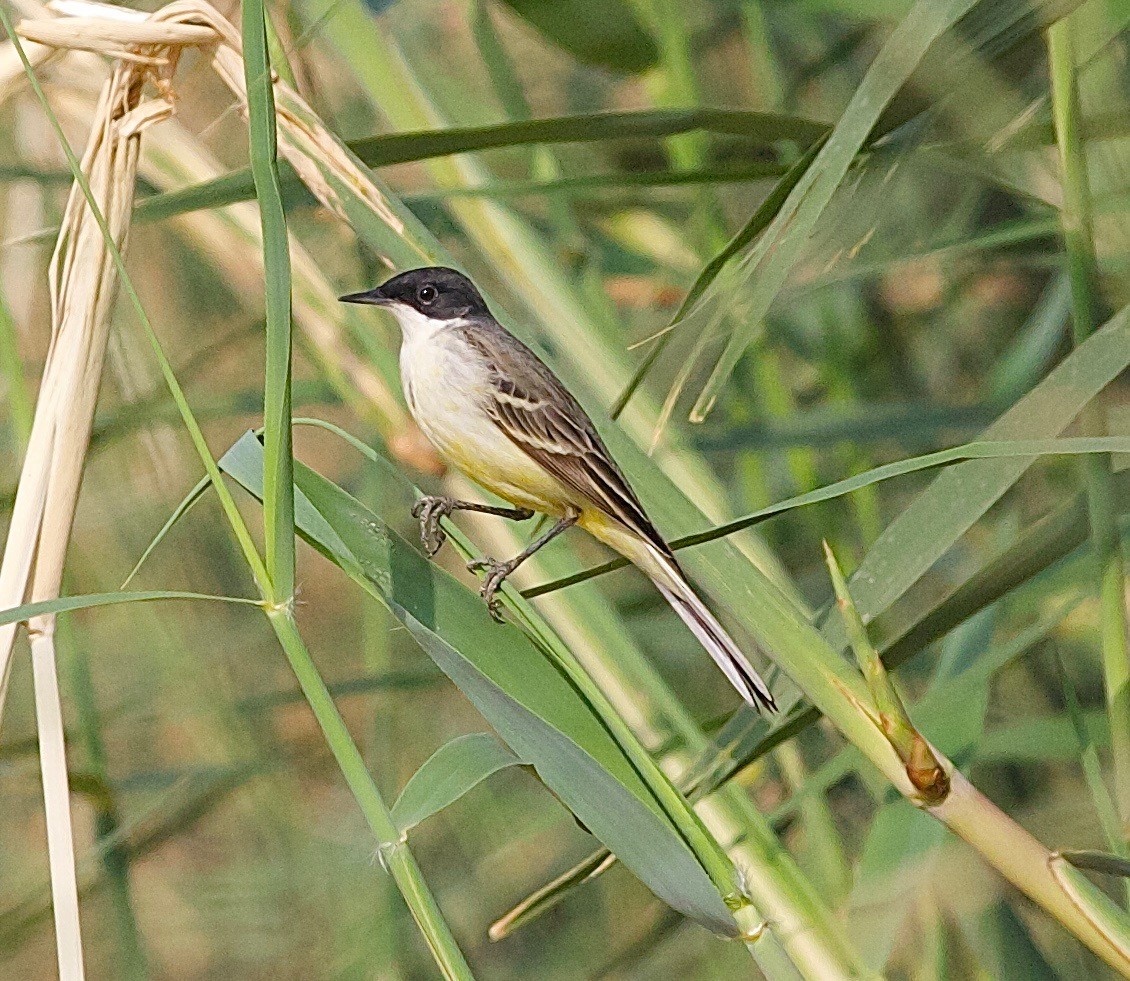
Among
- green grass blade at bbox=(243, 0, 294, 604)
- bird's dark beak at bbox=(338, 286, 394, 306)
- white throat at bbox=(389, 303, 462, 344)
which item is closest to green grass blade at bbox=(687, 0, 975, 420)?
green grass blade at bbox=(243, 0, 294, 604)

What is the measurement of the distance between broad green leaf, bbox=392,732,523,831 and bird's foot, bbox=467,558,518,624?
5.0 inches

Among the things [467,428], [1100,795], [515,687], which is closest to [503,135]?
[467,428]

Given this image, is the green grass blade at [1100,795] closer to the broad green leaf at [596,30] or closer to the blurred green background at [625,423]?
the blurred green background at [625,423]

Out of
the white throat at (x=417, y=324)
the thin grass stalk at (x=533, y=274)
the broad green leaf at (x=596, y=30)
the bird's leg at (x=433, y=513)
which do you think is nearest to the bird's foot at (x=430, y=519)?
the bird's leg at (x=433, y=513)

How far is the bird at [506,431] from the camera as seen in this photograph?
5.43 ft

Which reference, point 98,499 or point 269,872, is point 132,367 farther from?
point 269,872

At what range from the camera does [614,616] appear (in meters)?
1.60

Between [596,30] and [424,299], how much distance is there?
0.46 metres

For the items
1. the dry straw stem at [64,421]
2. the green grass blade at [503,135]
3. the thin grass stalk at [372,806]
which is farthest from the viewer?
the green grass blade at [503,135]

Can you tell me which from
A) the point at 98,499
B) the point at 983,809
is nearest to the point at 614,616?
the point at 983,809

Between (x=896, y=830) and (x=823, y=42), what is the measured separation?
143cm

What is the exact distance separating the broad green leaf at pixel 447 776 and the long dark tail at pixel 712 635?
404 mm

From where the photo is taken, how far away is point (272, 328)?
3.11 feet

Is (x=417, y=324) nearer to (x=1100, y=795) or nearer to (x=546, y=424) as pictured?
(x=546, y=424)
